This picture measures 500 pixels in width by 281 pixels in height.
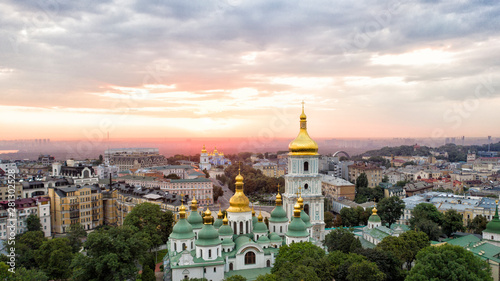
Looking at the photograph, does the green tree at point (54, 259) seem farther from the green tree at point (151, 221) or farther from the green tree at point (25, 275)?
the green tree at point (151, 221)

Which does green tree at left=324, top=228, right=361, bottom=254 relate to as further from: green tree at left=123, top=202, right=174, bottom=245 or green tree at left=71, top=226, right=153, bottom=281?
green tree at left=71, top=226, right=153, bottom=281

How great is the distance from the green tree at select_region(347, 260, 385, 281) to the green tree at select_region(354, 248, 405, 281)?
3.48 metres

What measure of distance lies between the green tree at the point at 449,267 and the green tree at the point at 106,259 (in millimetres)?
18913

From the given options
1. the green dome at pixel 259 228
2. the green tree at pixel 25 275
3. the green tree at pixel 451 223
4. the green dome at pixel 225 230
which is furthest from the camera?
the green tree at pixel 451 223

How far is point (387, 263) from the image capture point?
26.8 metres

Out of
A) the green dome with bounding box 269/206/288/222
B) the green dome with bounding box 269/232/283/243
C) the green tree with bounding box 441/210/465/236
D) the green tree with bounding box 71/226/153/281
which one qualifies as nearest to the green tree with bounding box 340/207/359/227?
the green tree with bounding box 441/210/465/236

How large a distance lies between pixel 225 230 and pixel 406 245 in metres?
15.0

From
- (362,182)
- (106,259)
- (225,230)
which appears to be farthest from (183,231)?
(362,182)

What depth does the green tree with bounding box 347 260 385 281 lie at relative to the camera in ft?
74.7

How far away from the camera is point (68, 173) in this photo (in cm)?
6419

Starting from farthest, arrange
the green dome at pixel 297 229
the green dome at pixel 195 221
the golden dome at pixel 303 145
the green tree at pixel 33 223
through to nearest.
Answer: the green tree at pixel 33 223 < the golden dome at pixel 303 145 < the green dome at pixel 195 221 < the green dome at pixel 297 229

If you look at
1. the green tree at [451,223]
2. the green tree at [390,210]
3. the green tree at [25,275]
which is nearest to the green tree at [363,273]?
the green tree at [25,275]

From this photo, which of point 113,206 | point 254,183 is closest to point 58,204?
point 113,206

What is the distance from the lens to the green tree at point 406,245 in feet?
99.4
